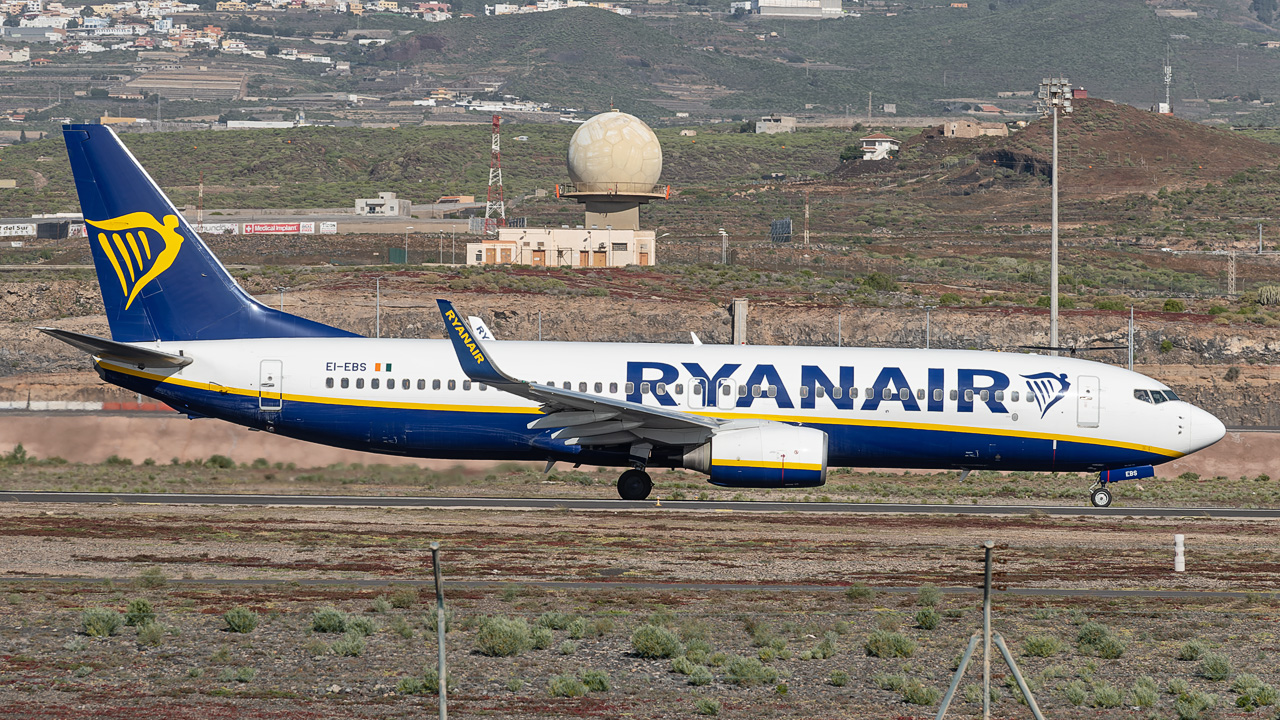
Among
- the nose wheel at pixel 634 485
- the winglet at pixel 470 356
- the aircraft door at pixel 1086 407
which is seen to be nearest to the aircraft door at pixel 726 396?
the nose wheel at pixel 634 485

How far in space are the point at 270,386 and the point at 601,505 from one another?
808 cm

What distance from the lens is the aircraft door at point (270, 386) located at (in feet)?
107

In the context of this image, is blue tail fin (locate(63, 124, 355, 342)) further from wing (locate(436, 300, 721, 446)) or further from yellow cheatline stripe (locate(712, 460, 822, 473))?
yellow cheatline stripe (locate(712, 460, 822, 473))

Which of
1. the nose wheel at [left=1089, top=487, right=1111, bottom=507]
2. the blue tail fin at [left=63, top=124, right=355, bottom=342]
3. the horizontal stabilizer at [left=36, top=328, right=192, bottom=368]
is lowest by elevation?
the nose wheel at [left=1089, top=487, right=1111, bottom=507]

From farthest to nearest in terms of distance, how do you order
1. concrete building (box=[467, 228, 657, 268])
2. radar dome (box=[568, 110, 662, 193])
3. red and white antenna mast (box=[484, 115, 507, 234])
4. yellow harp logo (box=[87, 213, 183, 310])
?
red and white antenna mast (box=[484, 115, 507, 234]) → concrete building (box=[467, 228, 657, 268]) → radar dome (box=[568, 110, 662, 193]) → yellow harp logo (box=[87, 213, 183, 310])

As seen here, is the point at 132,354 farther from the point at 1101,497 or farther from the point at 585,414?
the point at 1101,497

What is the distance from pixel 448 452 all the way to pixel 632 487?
4344 millimetres

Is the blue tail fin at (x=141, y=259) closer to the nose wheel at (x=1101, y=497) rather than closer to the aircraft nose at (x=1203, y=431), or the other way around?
the nose wheel at (x=1101, y=497)

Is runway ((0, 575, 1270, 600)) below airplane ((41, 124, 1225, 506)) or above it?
below

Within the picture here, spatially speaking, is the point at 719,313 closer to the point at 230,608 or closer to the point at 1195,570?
the point at 1195,570

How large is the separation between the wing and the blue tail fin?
21.5ft

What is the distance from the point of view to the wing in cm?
2934

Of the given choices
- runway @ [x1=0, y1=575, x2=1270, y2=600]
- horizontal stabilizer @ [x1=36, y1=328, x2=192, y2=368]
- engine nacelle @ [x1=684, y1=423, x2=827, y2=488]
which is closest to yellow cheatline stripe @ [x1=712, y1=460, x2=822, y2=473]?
engine nacelle @ [x1=684, y1=423, x2=827, y2=488]

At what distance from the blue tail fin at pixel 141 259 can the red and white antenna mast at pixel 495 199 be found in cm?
6016
